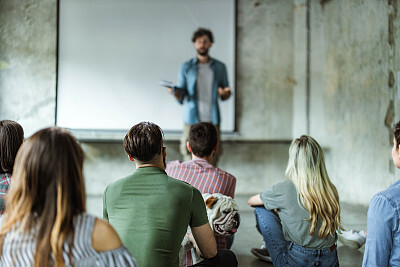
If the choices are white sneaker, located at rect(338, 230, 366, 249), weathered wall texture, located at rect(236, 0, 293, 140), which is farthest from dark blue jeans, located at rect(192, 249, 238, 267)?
weathered wall texture, located at rect(236, 0, 293, 140)

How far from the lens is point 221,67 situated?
14.5 ft

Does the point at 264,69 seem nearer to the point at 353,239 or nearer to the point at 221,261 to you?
the point at 353,239

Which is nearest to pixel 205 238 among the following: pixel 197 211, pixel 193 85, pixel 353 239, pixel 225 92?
pixel 197 211

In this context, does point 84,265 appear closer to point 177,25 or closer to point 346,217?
point 346,217

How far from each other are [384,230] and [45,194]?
0.93 metres

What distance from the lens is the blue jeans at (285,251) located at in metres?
1.93

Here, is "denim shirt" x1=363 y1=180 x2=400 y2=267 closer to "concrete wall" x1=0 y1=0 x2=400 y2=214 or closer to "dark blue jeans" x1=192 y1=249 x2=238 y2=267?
"dark blue jeans" x1=192 y1=249 x2=238 y2=267

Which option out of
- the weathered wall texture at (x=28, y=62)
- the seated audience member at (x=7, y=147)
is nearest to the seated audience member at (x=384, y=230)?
the seated audience member at (x=7, y=147)

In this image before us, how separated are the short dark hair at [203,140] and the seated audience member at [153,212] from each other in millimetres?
737

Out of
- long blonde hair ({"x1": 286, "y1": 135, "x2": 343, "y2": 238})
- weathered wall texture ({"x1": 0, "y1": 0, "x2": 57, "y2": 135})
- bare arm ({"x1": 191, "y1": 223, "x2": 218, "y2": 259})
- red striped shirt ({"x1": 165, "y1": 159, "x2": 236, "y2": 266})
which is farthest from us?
weathered wall texture ({"x1": 0, "y1": 0, "x2": 57, "y2": 135})

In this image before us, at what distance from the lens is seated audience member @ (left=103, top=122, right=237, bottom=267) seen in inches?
52.4

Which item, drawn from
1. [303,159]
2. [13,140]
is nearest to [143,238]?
[13,140]

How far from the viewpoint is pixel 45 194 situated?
2.88 feet

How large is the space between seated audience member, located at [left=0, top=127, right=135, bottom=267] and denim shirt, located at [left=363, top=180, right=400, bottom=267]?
29.3 inches
